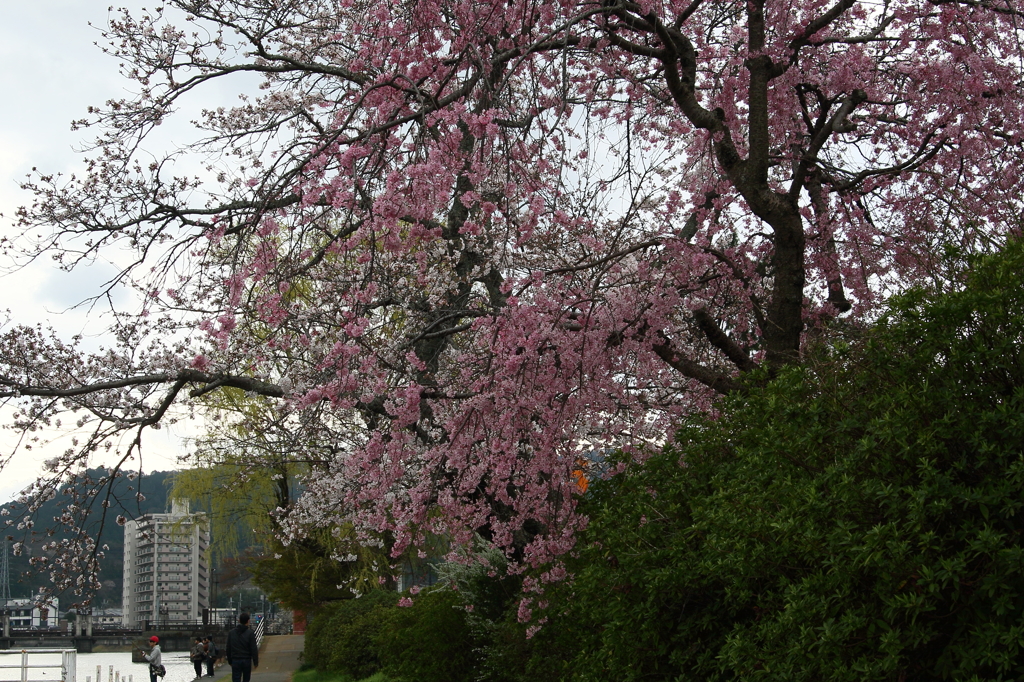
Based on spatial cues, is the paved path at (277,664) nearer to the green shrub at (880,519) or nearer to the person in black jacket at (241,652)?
the person in black jacket at (241,652)

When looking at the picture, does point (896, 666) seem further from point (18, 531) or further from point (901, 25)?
point (18, 531)

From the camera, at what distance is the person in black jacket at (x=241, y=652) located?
12672 millimetres

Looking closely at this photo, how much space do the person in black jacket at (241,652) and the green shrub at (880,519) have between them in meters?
9.79

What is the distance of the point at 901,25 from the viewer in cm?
769

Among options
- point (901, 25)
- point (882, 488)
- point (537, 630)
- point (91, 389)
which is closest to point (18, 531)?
point (91, 389)

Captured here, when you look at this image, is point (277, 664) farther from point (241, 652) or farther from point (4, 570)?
point (4, 570)

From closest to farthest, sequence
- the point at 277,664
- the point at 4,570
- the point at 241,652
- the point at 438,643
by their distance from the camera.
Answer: the point at 438,643 < the point at 241,652 < the point at 277,664 < the point at 4,570

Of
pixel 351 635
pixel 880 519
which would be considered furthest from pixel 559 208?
pixel 351 635

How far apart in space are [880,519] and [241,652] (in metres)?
11.7

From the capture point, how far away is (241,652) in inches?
505

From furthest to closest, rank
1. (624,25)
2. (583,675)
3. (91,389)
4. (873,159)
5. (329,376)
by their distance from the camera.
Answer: (91,389) → (329,376) → (873,159) → (624,25) → (583,675)

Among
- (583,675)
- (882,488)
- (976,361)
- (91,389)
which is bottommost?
(583,675)

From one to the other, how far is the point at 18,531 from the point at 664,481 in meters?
7.13

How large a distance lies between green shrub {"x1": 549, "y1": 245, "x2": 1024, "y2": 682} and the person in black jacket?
9.79 meters
